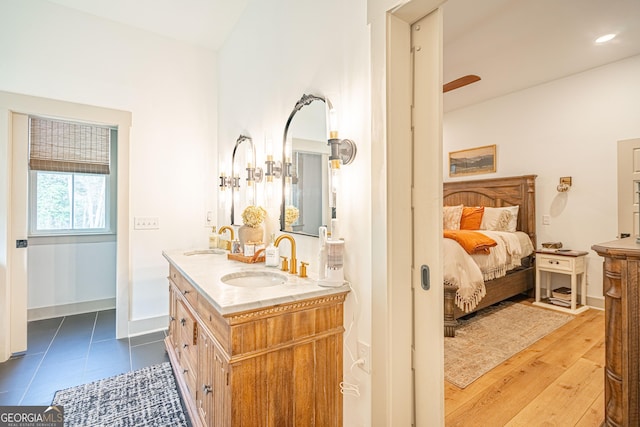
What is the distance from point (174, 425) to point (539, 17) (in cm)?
424

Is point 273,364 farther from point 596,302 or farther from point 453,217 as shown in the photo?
point 596,302

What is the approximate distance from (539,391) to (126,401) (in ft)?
9.26

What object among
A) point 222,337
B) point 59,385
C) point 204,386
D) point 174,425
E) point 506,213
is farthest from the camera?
point 506,213

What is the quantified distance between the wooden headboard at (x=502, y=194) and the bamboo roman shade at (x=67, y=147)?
5.31m

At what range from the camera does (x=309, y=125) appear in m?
1.86


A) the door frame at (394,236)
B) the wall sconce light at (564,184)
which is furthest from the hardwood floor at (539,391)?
the wall sconce light at (564,184)

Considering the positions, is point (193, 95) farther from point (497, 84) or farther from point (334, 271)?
point (497, 84)

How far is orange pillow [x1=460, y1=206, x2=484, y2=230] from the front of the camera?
14.3ft

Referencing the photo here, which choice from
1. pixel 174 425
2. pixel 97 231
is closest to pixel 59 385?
pixel 174 425

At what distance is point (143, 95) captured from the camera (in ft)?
10.4

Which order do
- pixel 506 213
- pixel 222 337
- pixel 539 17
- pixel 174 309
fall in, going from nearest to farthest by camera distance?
pixel 222 337
pixel 174 309
pixel 539 17
pixel 506 213

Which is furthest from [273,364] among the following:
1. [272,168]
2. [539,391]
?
[539,391]

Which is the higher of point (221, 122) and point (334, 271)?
point (221, 122)

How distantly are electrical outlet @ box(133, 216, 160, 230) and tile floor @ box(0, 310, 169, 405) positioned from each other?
115 cm
